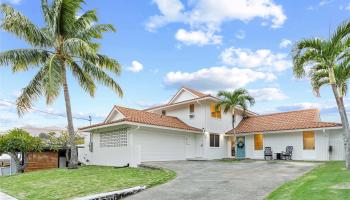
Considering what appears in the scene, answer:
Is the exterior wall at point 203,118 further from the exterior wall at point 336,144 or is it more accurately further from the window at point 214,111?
the exterior wall at point 336,144

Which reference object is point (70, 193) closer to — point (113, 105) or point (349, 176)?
point (349, 176)

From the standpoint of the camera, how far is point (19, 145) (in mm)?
23375

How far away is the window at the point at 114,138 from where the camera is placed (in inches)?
869

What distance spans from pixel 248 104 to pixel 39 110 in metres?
33.5

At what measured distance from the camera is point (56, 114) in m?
52.7

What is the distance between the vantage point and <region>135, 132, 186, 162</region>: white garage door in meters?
22.0

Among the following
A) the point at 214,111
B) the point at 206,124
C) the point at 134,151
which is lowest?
the point at 134,151

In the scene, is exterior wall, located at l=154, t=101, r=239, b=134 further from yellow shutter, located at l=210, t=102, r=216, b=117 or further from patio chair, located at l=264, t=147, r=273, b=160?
patio chair, located at l=264, t=147, r=273, b=160

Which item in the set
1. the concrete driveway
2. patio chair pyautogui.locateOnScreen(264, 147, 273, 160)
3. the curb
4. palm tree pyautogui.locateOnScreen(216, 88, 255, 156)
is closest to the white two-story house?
patio chair pyautogui.locateOnScreen(264, 147, 273, 160)

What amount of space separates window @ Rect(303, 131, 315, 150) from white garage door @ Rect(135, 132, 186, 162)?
933 centimetres

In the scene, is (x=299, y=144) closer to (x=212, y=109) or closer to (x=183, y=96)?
(x=212, y=109)

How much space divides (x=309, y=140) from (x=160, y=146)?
1148 centimetres

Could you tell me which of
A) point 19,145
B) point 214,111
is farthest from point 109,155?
point 214,111

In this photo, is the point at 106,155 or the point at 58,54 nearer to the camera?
the point at 58,54
